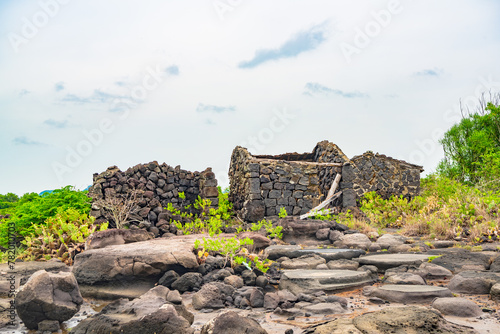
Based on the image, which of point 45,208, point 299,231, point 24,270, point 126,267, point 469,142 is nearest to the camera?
point 126,267

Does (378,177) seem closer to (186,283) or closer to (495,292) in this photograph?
(495,292)

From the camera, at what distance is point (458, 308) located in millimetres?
4109

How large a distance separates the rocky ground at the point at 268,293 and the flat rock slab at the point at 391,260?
0.02m

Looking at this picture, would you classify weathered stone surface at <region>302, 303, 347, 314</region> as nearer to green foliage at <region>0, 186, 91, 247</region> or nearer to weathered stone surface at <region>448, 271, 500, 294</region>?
weathered stone surface at <region>448, 271, 500, 294</region>

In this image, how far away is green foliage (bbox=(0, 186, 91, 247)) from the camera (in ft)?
34.9

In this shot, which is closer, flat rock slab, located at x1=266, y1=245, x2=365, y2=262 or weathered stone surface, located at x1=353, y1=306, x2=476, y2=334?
weathered stone surface, located at x1=353, y1=306, x2=476, y2=334

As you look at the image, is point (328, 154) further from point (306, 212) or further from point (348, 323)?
point (348, 323)

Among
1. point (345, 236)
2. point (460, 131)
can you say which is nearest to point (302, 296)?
point (345, 236)

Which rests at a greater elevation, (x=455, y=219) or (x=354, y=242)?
(x=455, y=219)

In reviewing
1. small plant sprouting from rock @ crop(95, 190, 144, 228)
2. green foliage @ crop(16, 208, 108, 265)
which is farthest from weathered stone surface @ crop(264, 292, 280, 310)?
small plant sprouting from rock @ crop(95, 190, 144, 228)

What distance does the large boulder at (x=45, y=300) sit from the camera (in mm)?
4172

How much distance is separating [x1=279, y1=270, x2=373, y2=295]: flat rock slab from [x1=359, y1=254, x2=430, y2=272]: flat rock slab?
85 centimetres

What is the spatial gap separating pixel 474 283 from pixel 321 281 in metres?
1.92

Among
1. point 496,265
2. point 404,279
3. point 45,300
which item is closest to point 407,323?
point 404,279
